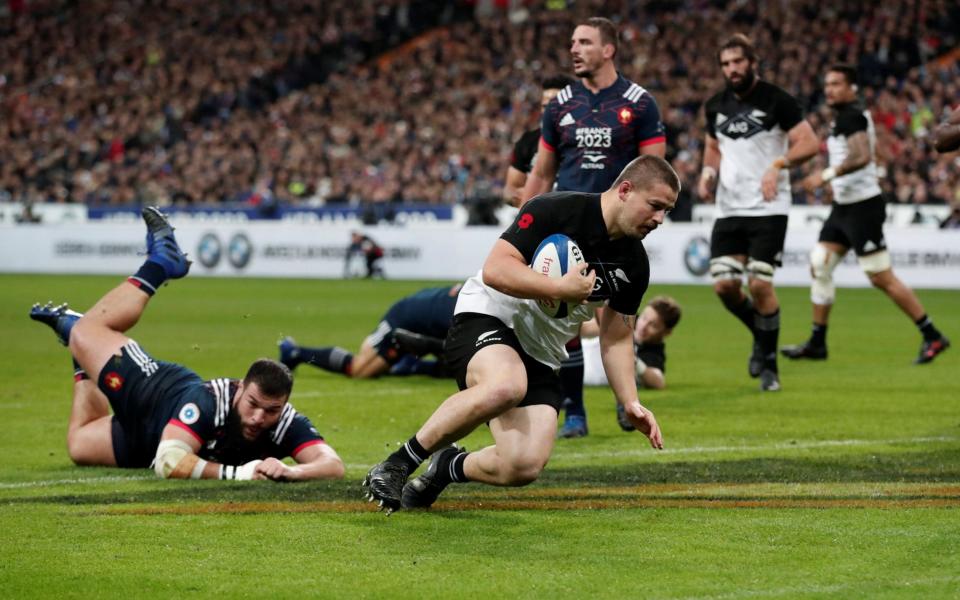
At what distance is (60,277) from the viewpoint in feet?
101

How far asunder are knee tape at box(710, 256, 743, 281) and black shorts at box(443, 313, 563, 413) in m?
5.75

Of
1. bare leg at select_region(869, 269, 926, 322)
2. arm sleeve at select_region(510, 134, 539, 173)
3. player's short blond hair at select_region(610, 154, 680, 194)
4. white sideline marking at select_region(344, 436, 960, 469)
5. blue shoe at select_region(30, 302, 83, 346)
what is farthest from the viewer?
bare leg at select_region(869, 269, 926, 322)

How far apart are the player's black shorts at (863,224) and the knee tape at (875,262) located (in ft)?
0.13

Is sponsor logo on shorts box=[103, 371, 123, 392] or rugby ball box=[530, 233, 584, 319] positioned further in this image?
sponsor logo on shorts box=[103, 371, 123, 392]

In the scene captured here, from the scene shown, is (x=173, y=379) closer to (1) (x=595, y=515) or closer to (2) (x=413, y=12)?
(1) (x=595, y=515)

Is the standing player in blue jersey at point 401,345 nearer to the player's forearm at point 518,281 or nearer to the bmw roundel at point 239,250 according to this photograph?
the player's forearm at point 518,281

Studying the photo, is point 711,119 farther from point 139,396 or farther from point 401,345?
point 139,396

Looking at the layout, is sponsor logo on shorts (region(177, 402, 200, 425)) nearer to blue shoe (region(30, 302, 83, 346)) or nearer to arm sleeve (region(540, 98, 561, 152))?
blue shoe (region(30, 302, 83, 346))

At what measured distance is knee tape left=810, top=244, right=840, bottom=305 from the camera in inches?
564

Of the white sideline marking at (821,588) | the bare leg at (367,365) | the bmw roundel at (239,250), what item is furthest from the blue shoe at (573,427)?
the bmw roundel at (239,250)

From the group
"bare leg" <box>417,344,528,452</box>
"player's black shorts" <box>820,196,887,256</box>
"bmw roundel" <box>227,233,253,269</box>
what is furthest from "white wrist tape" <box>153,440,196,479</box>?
"bmw roundel" <box>227,233,253,269</box>

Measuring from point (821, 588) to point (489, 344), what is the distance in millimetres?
2102

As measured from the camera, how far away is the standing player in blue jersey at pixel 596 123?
31.9ft

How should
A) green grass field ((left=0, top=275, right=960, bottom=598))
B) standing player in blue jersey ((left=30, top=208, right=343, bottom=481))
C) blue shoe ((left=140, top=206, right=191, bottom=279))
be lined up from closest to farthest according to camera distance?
1. green grass field ((left=0, top=275, right=960, bottom=598))
2. standing player in blue jersey ((left=30, top=208, right=343, bottom=481))
3. blue shoe ((left=140, top=206, right=191, bottom=279))
